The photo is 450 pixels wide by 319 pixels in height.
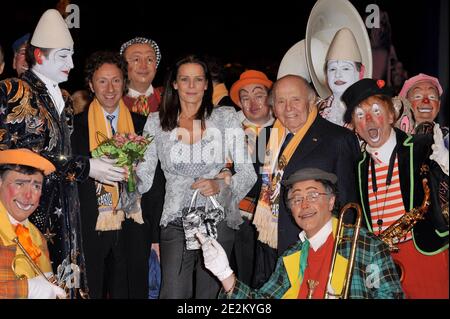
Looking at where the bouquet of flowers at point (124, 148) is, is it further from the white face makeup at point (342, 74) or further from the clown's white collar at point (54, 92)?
the white face makeup at point (342, 74)

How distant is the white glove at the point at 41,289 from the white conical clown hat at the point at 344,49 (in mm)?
2603

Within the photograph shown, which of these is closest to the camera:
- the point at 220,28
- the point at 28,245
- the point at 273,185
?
the point at 28,245

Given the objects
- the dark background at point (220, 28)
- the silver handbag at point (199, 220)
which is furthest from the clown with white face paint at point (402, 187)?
the dark background at point (220, 28)

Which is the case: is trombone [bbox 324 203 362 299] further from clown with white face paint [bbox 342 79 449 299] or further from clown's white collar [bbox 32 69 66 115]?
clown's white collar [bbox 32 69 66 115]

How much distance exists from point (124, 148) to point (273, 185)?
1.04 meters

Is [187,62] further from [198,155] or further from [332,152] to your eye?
[332,152]

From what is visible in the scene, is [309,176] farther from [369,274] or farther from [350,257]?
[369,274]

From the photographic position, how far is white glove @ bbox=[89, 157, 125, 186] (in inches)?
191

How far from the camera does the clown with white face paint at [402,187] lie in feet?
15.1

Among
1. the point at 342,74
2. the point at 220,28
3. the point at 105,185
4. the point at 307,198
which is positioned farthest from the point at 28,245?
the point at 220,28

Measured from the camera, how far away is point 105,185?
5.37 m

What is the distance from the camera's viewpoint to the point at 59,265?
15.5 feet
